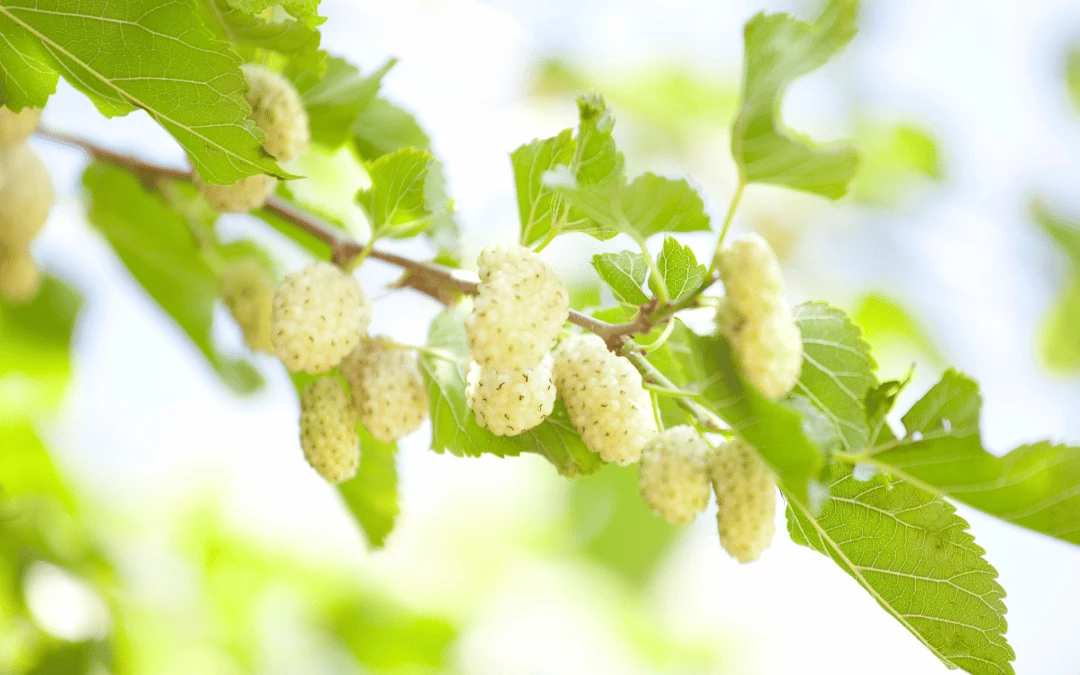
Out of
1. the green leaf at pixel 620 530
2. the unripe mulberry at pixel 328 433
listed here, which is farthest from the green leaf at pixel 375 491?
the green leaf at pixel 620 530

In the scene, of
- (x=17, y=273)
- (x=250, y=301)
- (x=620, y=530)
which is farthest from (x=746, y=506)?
(x=620, y=530)

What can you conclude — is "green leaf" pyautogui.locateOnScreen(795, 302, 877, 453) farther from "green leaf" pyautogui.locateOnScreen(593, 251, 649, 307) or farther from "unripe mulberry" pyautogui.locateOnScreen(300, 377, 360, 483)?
"unripe mulberry" pyautogui.locateOnScreen(300, 377, 360, 483)

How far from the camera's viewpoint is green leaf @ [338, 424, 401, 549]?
74cm

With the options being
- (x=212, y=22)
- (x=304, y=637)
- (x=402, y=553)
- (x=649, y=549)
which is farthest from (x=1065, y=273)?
(x=212, y=22)

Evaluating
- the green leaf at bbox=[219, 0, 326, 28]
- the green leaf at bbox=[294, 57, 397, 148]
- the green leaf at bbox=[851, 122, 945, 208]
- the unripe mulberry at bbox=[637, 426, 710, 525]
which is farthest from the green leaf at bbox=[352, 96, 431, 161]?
the green leaf at bbox=[851, 122, 945, 208]

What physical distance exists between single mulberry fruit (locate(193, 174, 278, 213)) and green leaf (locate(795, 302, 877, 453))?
0.37 m

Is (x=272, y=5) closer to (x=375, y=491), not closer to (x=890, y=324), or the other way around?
(x=375, y=491)

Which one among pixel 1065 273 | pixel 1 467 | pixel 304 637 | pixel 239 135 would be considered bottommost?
pixel 304 637

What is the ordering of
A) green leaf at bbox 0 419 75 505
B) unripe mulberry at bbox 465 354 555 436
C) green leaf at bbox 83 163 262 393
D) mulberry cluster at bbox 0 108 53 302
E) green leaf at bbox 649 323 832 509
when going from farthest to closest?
green leaf at bbox 0 419 75 505 < green leaf at bbox 83 163 262 393 < mulberry cluster at bbox 0 108 53 302 < unripe mulberry at bbox 465 354 555 436 < green leaf at bbox 649 323 832 509

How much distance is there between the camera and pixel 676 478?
1.64ft

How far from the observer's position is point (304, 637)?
5.48 feet

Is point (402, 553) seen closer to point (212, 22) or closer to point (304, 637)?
point (304, 637)

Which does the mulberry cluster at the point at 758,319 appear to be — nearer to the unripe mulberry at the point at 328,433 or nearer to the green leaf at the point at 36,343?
the unripe mulberry at the point at 328,433

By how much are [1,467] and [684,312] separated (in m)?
1.00
